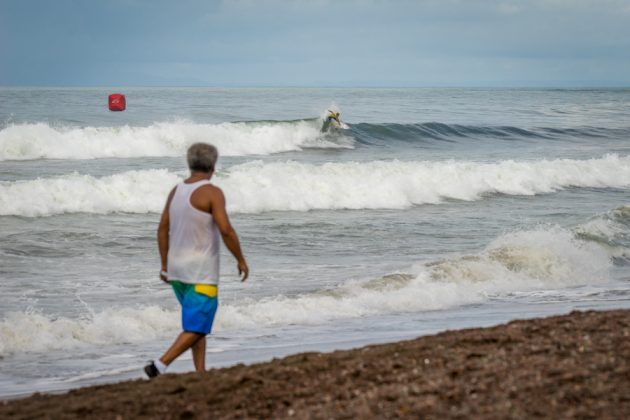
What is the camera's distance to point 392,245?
49.6 feet

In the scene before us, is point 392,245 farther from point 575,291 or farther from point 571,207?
point 571,207

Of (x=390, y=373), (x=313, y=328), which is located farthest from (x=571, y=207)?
(x=390, y=373)

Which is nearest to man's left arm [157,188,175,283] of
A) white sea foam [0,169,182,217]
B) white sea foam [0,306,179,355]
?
white sea foam [0,306,179,355]

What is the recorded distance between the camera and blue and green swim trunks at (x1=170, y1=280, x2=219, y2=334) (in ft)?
19.8

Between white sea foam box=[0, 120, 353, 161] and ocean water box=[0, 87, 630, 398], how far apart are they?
13cm

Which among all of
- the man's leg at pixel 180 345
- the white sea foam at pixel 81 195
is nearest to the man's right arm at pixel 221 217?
the man's leg at pixel 180 345

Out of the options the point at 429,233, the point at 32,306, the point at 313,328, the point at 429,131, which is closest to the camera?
the point at 313,328

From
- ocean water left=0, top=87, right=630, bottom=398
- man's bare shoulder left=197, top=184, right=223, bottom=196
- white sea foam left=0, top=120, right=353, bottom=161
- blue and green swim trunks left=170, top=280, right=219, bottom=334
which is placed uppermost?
man's bare shoulder left=197, top=184, right=223, bottom=196

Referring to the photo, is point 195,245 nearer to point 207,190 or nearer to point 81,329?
point 207,190

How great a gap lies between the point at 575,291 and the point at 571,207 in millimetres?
A: 11459

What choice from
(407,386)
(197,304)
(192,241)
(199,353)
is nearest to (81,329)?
(199,353)

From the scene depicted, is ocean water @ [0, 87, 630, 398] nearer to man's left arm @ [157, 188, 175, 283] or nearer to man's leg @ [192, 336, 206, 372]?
man's leg @ [192, 336, 206, 372]

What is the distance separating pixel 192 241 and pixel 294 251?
328 inches

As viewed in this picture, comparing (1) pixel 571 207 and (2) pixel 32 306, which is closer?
(2) pixel 32 306
